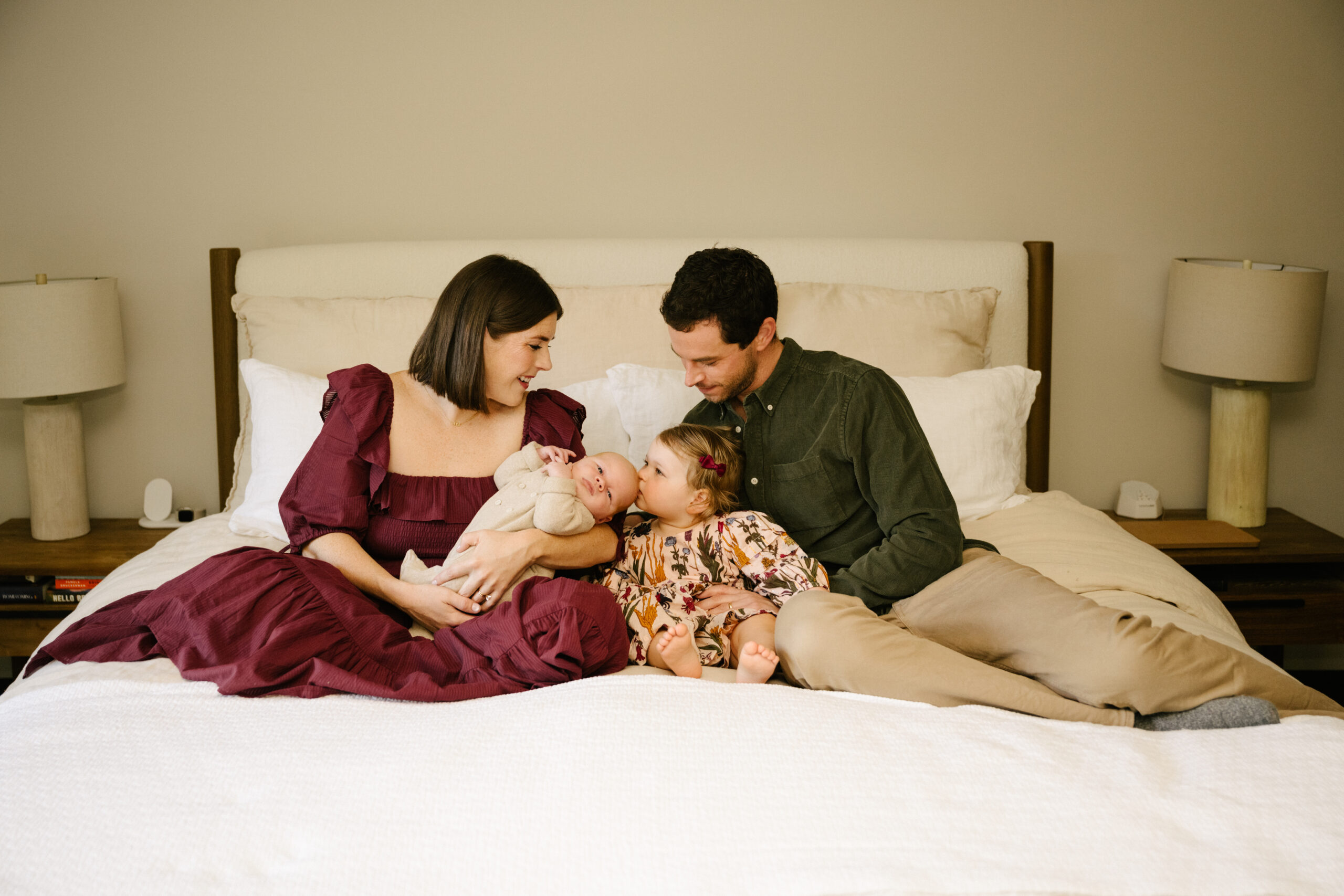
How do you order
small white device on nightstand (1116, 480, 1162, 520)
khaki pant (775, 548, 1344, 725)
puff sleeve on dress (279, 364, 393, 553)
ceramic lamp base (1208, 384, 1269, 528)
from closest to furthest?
1. khaki pant (775, 548, 1344, 725)
2. puff sleeve on dress (279, 364, 393, 553)
3. ceramic lamp base (1208, 384, 1269, 528)
4. small white device on nightstand (1116, 480, 1162, 520)

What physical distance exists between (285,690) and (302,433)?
2.77 feet

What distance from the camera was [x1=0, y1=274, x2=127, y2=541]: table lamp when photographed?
2279mm

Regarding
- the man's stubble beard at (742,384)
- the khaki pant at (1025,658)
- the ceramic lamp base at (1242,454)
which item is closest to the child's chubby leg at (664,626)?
the khaki pant at (1025,658)

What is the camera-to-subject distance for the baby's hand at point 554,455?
1758 mm

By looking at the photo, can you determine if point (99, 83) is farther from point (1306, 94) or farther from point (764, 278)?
point (1306, 94)

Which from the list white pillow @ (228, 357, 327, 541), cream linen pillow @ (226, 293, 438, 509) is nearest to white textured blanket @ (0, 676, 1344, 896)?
white pillow @ (228, 357, 327, 541)

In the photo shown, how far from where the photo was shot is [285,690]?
1329 mm

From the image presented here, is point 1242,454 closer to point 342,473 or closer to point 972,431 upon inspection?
point 972,431

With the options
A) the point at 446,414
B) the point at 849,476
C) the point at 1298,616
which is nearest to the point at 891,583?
the point at 849,476

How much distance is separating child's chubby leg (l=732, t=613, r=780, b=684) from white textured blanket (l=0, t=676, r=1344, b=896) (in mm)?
198

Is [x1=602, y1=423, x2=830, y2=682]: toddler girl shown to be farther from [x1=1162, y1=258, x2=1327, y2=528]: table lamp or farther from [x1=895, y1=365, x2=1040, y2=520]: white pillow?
[x1=1162, y1=258, x2=1327, y2=528]: table lamp

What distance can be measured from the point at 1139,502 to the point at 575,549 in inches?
70.4

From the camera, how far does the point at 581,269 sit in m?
2.52

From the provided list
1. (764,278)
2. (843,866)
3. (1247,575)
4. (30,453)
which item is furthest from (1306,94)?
(30,453)
